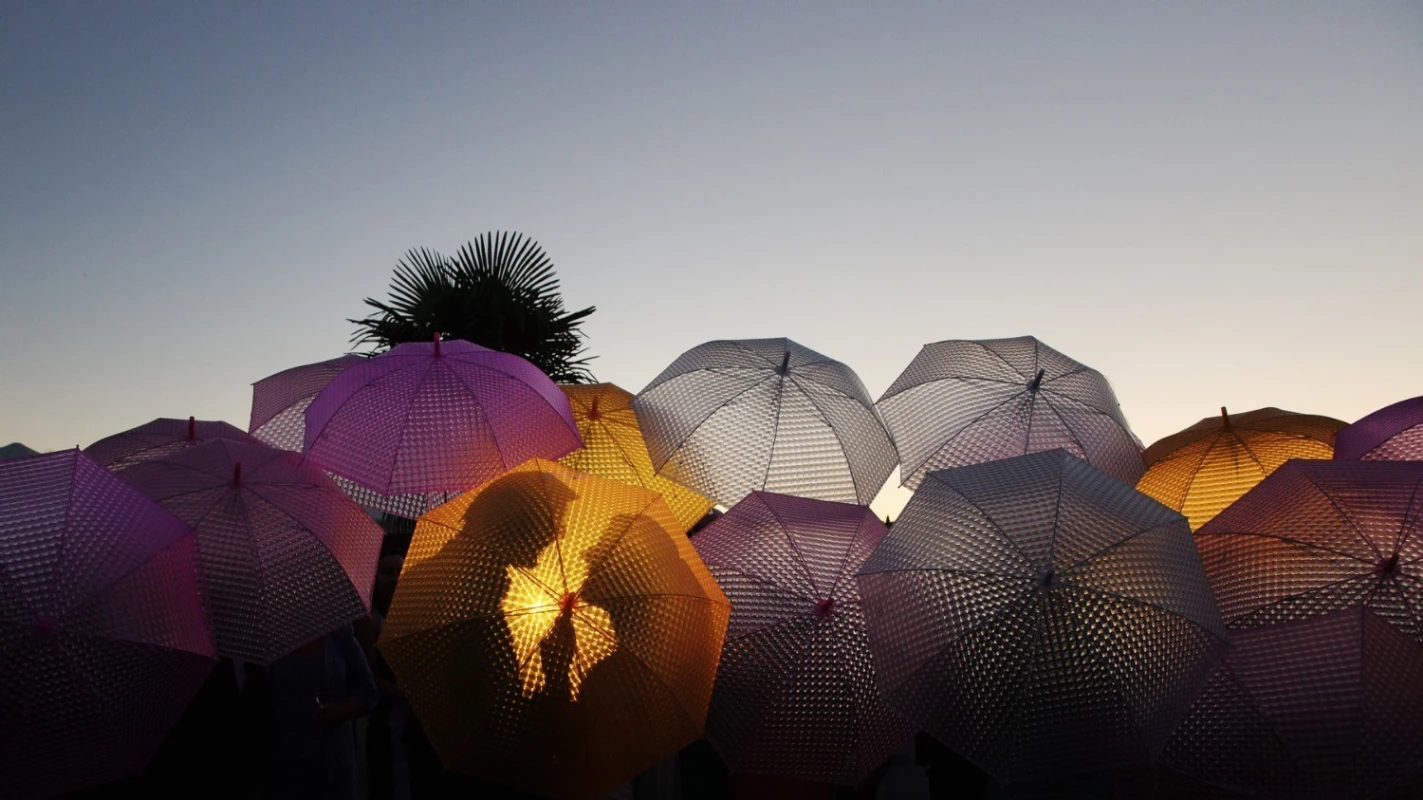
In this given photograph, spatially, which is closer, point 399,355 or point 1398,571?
point 1398,571

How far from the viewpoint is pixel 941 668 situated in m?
3.38

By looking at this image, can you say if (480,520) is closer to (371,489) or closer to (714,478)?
(371,489)

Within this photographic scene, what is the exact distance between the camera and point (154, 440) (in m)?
4.91

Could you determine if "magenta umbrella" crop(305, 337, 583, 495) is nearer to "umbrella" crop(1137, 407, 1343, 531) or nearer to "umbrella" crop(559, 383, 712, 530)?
"umbrella" crop(559, 383, 712, 530)

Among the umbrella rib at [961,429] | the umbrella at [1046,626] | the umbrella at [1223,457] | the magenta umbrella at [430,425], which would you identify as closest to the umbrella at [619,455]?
the magenta umbrella at [430,425]

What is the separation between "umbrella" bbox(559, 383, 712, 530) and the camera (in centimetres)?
490

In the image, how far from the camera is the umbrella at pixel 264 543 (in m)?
3.76

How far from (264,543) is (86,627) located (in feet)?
2.33

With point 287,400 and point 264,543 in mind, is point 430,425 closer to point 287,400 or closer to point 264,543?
point 264,543

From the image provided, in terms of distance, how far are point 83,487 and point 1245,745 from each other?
13.3 ft

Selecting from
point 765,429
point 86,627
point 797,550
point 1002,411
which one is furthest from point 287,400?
point 1002,411

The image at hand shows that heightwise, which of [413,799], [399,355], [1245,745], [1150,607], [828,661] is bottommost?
[413,799]

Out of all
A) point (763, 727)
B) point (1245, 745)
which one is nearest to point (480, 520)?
point (763, 727)

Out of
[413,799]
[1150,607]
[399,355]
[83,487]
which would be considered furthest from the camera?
[413,799]
